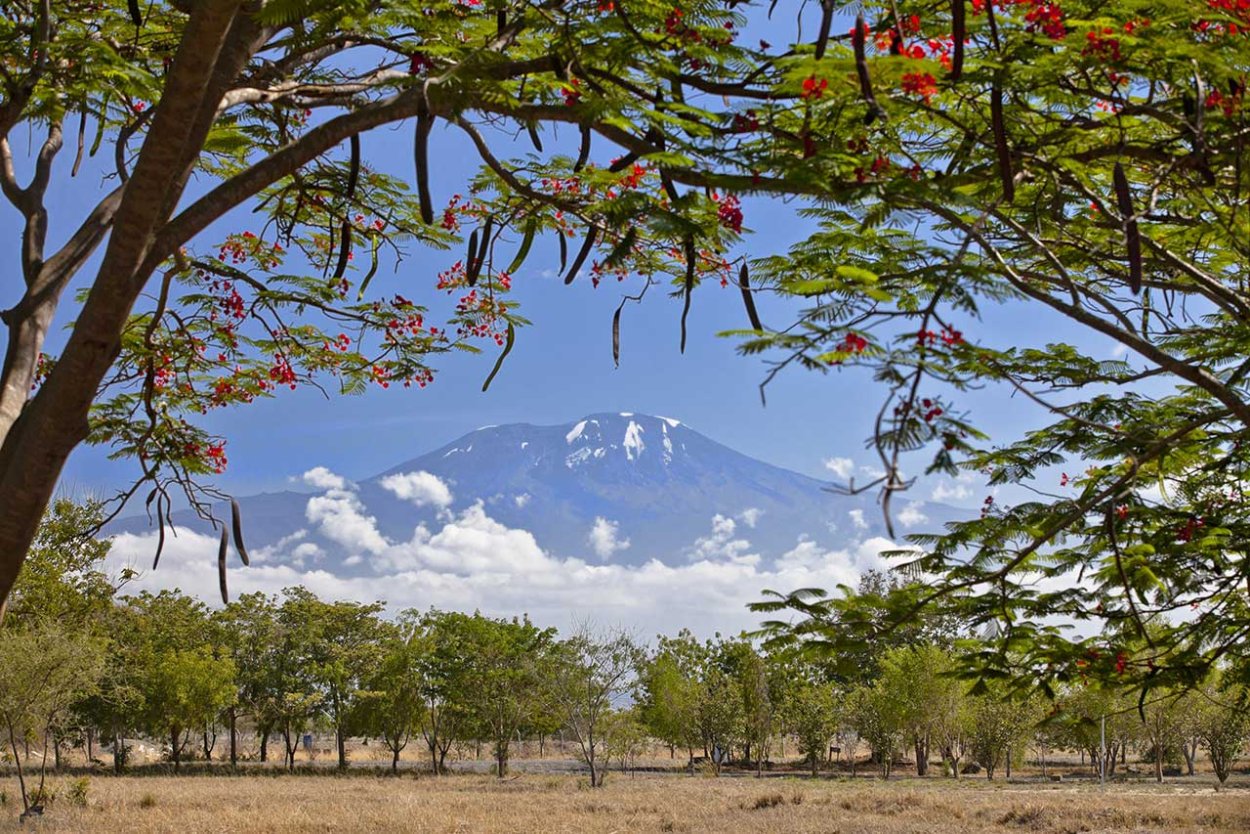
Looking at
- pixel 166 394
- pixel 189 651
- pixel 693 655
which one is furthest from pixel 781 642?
pixel 693 655

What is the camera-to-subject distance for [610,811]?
21.5 meters

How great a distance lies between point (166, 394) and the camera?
330 inches

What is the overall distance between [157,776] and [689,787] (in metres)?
19.4

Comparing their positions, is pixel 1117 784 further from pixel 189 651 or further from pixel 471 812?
A: pixel 189 651

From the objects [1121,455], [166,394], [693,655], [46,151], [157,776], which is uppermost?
[46,151]

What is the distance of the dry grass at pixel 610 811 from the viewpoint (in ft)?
57.7

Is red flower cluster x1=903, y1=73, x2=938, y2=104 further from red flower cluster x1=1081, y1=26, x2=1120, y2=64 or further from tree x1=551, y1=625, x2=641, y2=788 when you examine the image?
tree x1=551, y1=625, x2=641, y2=788

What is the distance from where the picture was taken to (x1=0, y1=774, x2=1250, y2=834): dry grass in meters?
→ 17.6

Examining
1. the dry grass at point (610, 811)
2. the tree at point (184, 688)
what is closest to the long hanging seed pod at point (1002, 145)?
the dry grass at point (610, 811)

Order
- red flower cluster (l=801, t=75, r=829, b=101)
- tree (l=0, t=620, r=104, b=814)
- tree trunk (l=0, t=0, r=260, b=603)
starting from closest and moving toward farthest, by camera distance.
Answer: red flower cluster (l=801, t=75, r=829, b=101) → tree trunk (l=0, t=0, r=260, b=603) → tree (l=0, t=620, r=104, b=814)

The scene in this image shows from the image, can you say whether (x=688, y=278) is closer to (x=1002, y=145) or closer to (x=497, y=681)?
(x=1002, y=145)

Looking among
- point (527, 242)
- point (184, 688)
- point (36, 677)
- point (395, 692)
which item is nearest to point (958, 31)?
point (527, 242)

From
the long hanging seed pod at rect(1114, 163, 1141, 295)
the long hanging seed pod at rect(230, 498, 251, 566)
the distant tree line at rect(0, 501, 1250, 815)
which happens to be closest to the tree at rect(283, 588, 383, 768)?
the distant tree line at rect(0, 501, 1250, 815)

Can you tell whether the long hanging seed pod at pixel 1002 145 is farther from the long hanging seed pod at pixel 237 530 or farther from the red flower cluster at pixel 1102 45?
the long hanging seed pod at pixel 237 530
